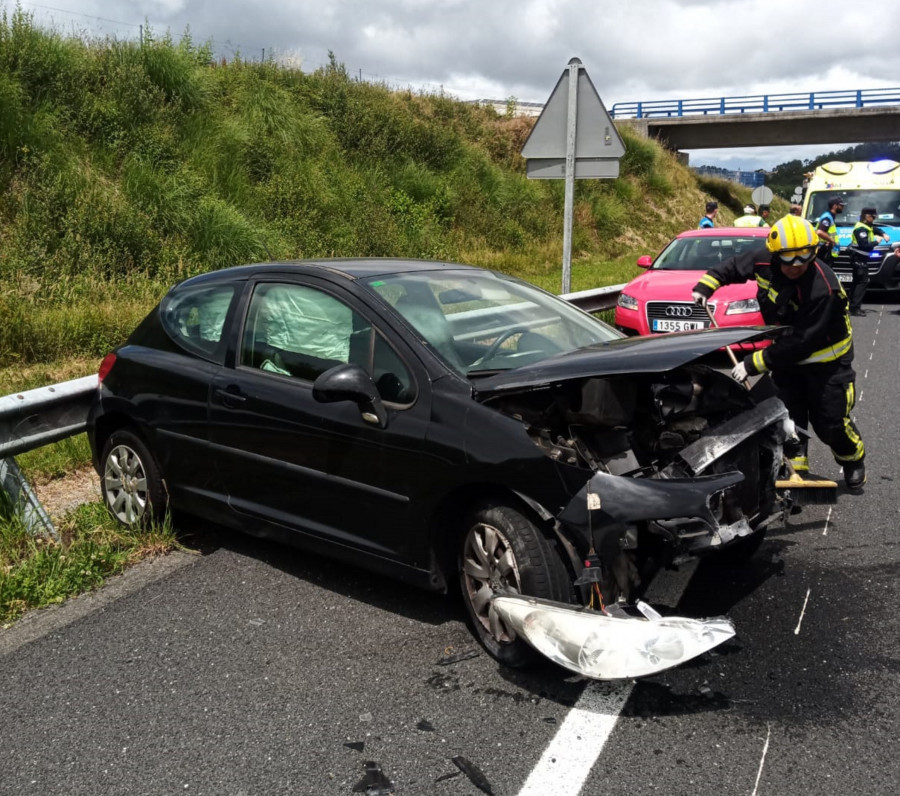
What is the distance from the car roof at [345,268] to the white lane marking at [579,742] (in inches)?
84.3

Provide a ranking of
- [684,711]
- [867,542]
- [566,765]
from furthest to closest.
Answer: [867,542] < [684,711] < [566,765]

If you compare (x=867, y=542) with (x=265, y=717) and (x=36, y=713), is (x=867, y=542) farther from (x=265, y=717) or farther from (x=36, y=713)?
(x=36, y=713)

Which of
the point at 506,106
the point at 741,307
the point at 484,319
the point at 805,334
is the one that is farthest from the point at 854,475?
the point at 506,106

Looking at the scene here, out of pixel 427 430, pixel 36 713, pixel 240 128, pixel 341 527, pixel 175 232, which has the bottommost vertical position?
pixel 36 713

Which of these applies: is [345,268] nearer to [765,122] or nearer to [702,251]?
[702,251]

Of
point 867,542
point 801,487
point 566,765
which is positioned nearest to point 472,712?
point 566,765

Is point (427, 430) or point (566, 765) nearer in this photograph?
point (566, 765)

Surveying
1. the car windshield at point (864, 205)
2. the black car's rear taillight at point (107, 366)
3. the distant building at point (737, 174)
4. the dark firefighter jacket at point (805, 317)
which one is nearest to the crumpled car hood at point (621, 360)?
the dark firefighter jacket at point (805, 317)

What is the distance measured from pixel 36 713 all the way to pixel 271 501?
1.39 metres

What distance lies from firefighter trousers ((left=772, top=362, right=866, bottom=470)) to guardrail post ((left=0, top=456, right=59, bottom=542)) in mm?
4262

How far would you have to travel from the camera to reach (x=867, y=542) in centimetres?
471

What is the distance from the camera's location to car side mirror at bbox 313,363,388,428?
3.71m

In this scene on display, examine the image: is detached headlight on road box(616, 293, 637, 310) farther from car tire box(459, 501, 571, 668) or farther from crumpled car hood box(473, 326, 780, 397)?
car tire box(459, 501, 571, 668)

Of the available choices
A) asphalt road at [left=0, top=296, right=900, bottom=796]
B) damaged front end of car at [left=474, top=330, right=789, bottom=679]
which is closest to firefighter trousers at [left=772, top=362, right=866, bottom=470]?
asphalt road at [left=0, top=296, right=900, bottom=796]
